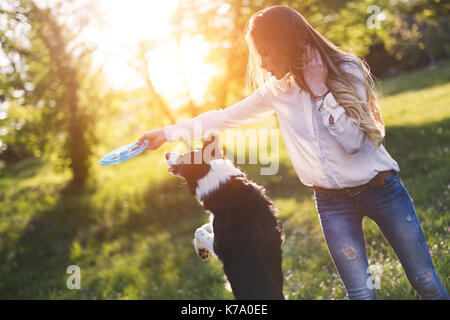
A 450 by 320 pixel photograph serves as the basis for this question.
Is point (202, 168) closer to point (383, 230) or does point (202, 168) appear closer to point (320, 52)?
point (320, 52)

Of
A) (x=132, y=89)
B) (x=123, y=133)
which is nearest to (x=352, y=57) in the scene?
(x=132, y=89)

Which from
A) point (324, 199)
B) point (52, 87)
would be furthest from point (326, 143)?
point (52, 87)

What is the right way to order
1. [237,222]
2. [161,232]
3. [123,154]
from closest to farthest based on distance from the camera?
[237,222], [123,154], [161,232]

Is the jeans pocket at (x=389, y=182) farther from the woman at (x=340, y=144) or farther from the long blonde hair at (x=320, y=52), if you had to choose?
the long blonde hair at (x=320, y=52)

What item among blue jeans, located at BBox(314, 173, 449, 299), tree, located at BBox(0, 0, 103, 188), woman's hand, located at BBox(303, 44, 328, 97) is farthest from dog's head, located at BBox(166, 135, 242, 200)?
tree, located at BBox(0, 0, 103, 188)

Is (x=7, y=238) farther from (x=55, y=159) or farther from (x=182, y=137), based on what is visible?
(x=182, y=137)

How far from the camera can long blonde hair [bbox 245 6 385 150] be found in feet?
7.20

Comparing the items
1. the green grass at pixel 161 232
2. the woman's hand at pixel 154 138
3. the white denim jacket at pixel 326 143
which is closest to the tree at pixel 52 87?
the green grass at pixel 161 232

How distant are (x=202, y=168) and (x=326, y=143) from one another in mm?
887

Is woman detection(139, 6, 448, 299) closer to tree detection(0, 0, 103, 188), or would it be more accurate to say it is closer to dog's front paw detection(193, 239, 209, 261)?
dog's front paw detection(193, 239, 209, 261)

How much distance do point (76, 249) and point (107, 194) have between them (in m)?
3.58

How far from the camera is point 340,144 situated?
2299mm

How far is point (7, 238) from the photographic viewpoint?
10539 millimetres

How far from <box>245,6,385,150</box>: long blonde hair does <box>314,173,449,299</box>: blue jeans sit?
0.36 m
